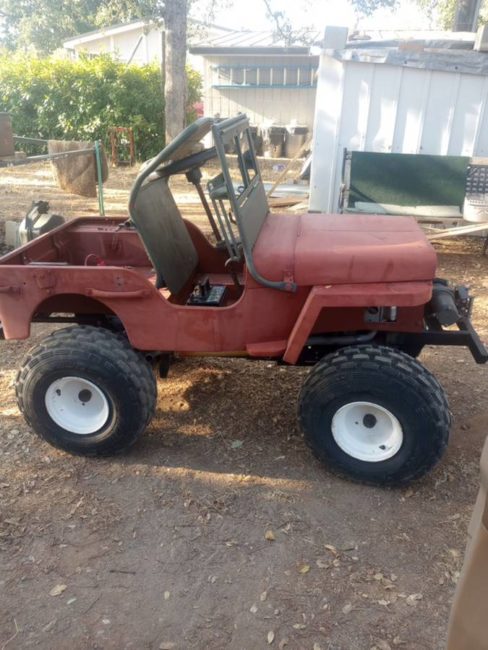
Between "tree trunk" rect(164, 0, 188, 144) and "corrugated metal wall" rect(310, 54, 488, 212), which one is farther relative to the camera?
"tree trunk" rect(164, 0, 188, 144)

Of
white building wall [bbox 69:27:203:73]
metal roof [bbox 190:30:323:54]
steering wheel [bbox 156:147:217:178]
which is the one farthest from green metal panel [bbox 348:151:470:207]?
white building wall [bbox 69:27:203:73]

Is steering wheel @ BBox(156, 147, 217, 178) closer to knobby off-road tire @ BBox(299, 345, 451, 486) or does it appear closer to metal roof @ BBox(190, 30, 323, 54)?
knobby off-road tire @ BBox(299, 345, 451, 486)

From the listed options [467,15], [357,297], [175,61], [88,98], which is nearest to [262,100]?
[88,98]

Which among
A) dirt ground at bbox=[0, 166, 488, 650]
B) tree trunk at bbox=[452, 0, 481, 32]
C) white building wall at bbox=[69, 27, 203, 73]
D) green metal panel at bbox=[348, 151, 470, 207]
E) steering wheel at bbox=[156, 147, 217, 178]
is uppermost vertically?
tree trunk at bbox=[452, 0, 481, 32]

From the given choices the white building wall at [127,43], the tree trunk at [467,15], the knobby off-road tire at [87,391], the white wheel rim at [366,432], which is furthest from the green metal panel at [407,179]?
the white building wall at [127,43]

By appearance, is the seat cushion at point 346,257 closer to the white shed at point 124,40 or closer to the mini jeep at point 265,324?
the mini jeep at point 265,324

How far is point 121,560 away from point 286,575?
0.76 m

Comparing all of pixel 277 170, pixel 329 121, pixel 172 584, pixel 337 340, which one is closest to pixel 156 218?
pixel 337 340

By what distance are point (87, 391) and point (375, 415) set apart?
1603 mm

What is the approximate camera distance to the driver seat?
3078 mm

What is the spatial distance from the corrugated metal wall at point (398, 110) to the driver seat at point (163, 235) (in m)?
4.29

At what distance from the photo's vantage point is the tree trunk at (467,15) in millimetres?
10547

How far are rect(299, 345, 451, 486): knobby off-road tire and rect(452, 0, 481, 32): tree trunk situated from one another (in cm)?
1026

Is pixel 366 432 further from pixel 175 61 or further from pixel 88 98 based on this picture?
pixel 88 98
